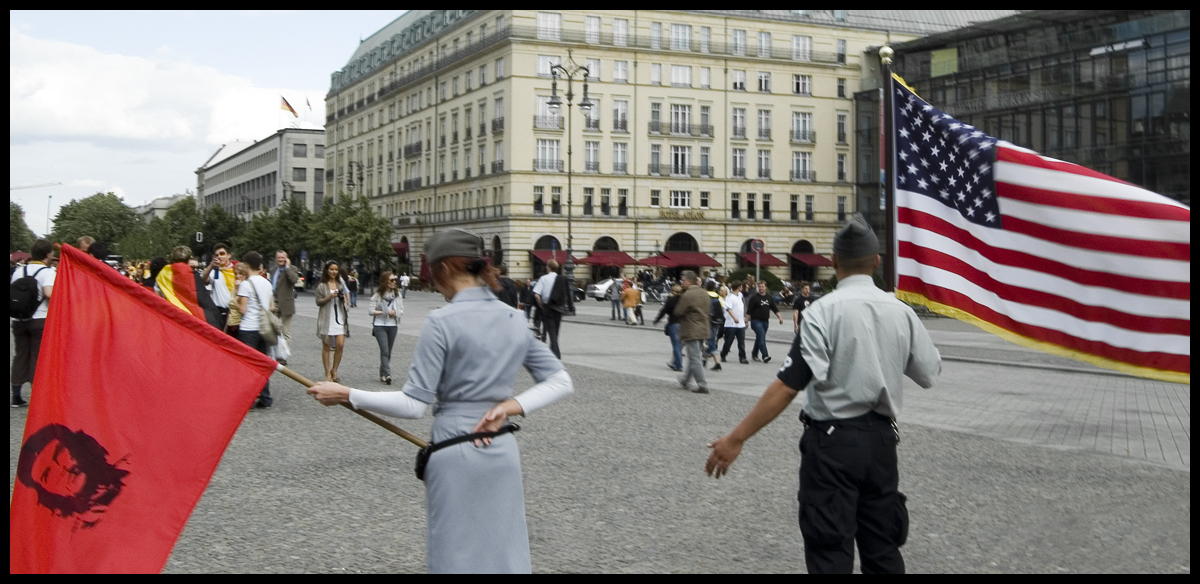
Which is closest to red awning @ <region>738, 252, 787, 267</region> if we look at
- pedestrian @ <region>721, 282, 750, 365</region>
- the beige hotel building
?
the beige hotel building

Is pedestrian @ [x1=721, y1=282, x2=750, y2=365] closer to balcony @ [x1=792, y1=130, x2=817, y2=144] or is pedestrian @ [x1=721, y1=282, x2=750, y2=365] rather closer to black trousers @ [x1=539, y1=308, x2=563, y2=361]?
black trousers @ [x1=539, y1=308, x2=563, y2=361]

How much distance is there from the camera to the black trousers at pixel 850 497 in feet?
13.3

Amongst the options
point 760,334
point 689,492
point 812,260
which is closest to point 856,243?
point 689,492

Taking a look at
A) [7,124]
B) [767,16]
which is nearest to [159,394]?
[7,124]

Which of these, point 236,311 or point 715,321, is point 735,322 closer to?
point 715,321

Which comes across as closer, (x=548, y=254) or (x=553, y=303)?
(x=553, y=303)

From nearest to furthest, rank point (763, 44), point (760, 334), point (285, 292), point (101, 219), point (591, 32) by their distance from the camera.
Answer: point (285, 292) < point (760, 334) < point (591, 32) < point (763, 44) < point (101, 219)

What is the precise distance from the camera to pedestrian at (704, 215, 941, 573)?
13.4ft

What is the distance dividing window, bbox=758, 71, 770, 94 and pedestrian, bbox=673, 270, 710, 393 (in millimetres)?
61565

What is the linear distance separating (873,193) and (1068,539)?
69916 millimetres

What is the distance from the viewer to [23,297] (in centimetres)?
1128

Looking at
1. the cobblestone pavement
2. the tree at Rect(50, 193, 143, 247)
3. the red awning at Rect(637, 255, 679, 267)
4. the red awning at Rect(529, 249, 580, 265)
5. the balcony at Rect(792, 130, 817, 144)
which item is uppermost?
the tree at Rect(50, 193, 143, 247)

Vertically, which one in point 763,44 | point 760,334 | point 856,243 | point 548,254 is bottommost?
point 760,334

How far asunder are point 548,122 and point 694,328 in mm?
58365
